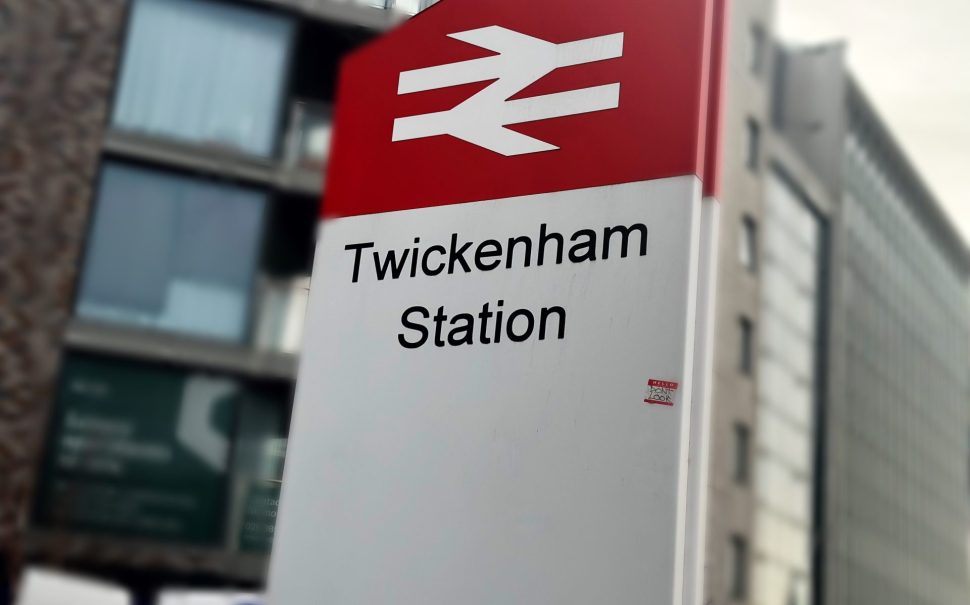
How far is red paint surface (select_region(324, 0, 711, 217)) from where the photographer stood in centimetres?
211

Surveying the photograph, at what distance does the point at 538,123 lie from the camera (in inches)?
88.0

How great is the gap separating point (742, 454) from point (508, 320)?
27.8 meters

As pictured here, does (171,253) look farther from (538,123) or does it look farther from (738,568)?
(738,568)

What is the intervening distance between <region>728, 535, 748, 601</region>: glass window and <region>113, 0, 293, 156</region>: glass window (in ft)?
59.8

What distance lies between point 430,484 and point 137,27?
1386 centimetres

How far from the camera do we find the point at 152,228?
13.9m

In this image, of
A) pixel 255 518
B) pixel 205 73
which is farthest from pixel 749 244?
pixel 255 518

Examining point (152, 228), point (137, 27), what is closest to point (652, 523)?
point (152, 228)

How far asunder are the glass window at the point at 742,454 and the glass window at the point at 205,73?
17.8 metres

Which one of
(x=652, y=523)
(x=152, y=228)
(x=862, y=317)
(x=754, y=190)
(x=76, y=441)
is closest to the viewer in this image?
(x=652, y=523)

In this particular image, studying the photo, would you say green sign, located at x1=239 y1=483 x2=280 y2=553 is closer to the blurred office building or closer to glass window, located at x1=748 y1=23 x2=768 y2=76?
the blurred office building

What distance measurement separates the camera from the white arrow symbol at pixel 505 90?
7.24 ft

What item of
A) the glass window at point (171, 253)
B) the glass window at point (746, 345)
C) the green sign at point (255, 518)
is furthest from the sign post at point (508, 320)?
the glass window at point (746, 345)

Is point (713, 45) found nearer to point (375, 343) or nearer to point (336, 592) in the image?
point (375, 343)
